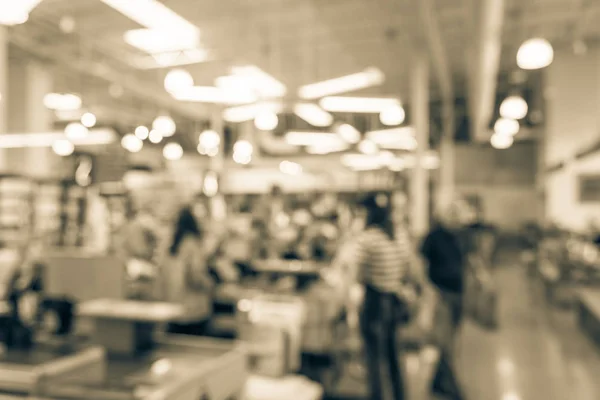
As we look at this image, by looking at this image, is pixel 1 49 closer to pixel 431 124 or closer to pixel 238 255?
pixel 238 255

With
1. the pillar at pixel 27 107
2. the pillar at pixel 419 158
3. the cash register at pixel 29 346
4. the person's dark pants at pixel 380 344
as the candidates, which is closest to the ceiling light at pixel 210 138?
the pillar at pixel 419 158

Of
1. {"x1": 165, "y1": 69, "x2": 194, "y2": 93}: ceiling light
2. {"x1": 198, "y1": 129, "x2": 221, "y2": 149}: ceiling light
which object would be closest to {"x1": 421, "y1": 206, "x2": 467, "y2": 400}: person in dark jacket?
{"x1": 165, "y1": 69, "x2": 194, "y2": 93}: ceiling light

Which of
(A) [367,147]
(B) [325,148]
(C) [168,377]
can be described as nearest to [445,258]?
(C) [168,377]

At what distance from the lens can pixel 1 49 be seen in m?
6.25

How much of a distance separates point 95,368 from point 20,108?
7.82 meters

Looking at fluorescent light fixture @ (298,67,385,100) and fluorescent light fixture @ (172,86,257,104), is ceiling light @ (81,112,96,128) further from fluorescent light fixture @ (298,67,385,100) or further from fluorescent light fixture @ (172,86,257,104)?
fluorescent light fixture @ (298,67,385,100)

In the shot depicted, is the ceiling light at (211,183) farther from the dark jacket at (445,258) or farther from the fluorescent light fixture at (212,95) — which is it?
the dark jacket at (445,258)

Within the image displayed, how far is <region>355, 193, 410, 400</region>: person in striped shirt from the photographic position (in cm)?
394

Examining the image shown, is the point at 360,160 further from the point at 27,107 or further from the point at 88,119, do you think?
the point at 27,107

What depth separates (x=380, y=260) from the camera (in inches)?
155

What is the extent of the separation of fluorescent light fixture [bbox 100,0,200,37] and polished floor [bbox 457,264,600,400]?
415 cm

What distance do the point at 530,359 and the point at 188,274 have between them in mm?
4072

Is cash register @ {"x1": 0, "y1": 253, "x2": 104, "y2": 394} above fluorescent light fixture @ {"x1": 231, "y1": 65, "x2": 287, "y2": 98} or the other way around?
the other way around

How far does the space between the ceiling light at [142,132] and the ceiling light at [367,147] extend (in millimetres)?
5027
